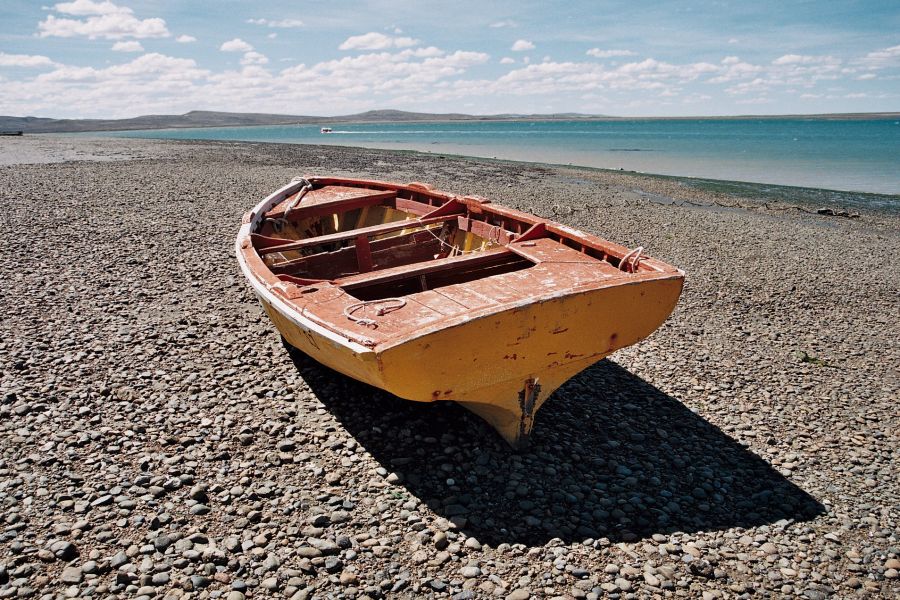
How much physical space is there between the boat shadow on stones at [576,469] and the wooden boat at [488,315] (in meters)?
0.44

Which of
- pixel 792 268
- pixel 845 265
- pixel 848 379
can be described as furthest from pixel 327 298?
pixel 845 265

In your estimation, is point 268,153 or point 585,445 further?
point 268,153

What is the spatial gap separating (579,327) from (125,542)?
3.75m

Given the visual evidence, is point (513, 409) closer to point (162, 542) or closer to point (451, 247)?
point (162, 542)

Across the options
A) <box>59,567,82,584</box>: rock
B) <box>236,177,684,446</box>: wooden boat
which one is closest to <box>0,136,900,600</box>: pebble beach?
<box>59,567,82,584</box>: rock

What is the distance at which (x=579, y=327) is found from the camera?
4707mm

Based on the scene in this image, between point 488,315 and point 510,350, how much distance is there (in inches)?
16.9

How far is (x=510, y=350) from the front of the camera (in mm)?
4434

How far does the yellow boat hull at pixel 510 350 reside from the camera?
4078 mm

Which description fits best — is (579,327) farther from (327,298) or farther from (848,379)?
(848,379)

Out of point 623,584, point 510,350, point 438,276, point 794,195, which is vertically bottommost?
point 623,584

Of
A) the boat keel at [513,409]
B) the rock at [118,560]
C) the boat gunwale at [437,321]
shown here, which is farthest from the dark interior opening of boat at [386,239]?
the rock at [118,560]

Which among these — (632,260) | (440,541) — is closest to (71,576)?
(440,541)

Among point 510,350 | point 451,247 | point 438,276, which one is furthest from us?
point 451,247
